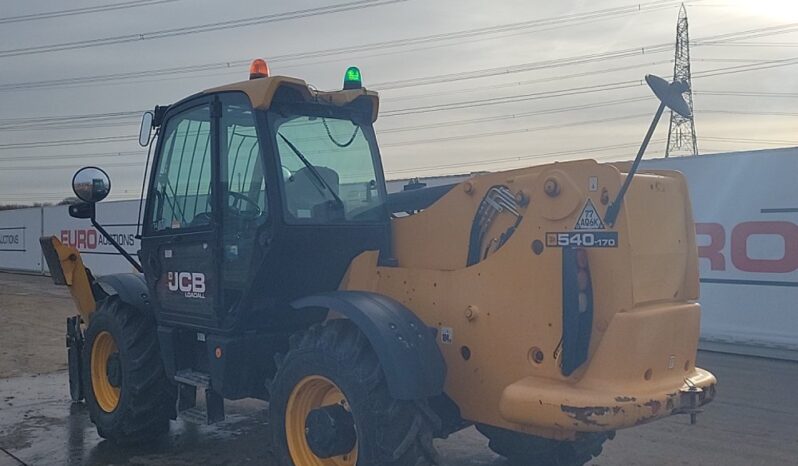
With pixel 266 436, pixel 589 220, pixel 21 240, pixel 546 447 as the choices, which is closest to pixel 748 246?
pixel 546 447

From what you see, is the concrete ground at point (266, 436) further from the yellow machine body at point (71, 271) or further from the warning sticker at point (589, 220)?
the warning sticker at point (589, 220)

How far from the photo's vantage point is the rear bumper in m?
4.02

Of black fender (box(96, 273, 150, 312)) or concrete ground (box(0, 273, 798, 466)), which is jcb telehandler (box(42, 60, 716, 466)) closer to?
black fender (box(96, 273, 150, 312))

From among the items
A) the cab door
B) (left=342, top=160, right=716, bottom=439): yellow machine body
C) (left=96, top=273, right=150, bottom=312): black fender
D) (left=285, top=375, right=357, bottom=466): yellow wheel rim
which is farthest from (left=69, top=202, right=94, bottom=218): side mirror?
(left=342, top=160, right=716, bottom=439): yellow machine body

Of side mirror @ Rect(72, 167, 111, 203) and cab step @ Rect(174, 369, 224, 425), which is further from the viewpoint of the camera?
side mirror @ Rect(72, 167, 111, 203)

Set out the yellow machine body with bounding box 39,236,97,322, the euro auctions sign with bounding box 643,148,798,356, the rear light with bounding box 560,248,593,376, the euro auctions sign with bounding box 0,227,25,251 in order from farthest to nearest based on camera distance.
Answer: the euro auctions sign with bounding box 0,227,25,251
the euro auctions sign with bounding box 643,148,798,356
the yellow machine body with bounding box 39,236,97,322
the rear light with bounding box 560,248,593,376

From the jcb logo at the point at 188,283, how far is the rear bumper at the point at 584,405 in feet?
7.91

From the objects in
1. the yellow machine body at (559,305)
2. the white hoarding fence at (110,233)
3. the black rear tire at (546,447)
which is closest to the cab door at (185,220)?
the yellow machine body at (559,305)

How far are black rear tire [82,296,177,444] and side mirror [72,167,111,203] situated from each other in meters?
0.92

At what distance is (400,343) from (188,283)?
2.05 metres

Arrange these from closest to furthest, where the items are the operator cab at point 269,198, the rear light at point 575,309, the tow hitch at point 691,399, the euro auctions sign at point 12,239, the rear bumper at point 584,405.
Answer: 1. the rear bumper at point 584,405
2. the rear light at point 575,309
3. the tow hitch at point 691,399
4. the operator cab at point 269,198
5. the euro auctions sign at point 12,239

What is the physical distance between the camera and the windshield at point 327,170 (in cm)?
532

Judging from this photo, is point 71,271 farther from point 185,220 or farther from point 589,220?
point 589,220

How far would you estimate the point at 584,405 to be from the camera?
4020 millimetres
